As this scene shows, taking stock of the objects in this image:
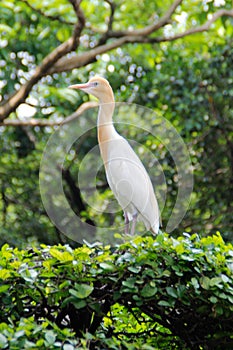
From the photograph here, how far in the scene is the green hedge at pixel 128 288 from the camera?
249 cm

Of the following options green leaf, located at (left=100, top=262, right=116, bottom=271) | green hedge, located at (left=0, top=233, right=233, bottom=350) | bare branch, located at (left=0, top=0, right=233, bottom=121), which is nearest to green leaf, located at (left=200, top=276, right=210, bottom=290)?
green hedge, located at (left=0, top=233, right=233, bottom=350)

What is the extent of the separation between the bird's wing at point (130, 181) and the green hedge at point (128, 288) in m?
1.12

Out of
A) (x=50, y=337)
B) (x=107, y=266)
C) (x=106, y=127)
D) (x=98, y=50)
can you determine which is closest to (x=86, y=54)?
(x=98, y=50)

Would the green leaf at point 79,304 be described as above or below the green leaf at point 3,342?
below

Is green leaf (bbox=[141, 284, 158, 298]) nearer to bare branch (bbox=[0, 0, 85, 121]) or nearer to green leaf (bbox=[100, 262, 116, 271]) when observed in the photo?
green leaf (bbox=[100, 262, 116, 271])

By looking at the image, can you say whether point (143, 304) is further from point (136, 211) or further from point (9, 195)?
point (9, 195)

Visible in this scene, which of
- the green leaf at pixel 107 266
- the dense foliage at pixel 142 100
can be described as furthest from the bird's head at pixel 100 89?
the dense foliage at pixel 142 100

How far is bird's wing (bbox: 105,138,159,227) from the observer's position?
380cm

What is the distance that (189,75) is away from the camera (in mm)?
8531

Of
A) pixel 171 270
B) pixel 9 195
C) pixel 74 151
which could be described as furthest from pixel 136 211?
pixel 9 195

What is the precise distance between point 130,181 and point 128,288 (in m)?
1.40

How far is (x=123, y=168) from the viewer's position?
152 inches

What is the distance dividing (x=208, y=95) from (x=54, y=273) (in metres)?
6.24

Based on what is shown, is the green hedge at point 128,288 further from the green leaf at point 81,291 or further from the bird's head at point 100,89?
the bird's head at point 100,89
